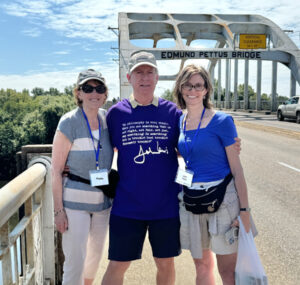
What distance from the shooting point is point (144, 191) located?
7.64 ft

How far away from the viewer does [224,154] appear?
7.47 feet

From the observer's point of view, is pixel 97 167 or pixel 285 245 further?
pixel 285 245

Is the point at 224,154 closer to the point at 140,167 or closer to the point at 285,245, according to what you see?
the point at 140,167

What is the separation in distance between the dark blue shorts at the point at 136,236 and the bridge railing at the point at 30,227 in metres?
0.59

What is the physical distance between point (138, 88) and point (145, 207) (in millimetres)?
855

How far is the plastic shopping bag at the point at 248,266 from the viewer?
7.00 ft

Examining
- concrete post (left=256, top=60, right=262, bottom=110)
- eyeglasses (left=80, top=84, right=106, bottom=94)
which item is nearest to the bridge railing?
eyeglasses (left=80, top=84, right=106, bottom=94)

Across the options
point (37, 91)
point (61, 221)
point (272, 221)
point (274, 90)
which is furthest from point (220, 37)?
point (37, 91)

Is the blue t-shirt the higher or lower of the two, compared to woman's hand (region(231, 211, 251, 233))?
higher

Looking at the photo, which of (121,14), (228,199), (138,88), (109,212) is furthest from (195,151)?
(121,14)

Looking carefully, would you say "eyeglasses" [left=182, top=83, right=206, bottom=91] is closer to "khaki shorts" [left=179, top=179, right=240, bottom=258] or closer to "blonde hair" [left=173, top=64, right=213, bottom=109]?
"blonde hair" [left=173, top=64, right=213, bottom=109]

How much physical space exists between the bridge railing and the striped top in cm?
24

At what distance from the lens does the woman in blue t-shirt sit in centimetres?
222
